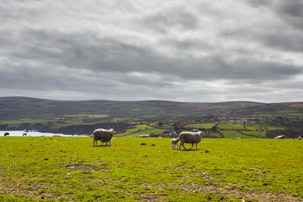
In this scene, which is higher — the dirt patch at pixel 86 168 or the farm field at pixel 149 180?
the farm field at pixel 149 180

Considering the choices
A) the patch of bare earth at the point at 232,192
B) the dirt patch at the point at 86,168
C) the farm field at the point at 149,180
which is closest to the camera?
the patch of bare earth at the point at 232,192

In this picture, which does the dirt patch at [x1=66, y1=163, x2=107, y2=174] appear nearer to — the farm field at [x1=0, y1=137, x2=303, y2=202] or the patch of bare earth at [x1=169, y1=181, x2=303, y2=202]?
the farm field at [x1=0, y1=137, x2=303, y2=202]

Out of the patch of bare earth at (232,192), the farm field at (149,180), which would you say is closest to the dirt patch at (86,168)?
the farm field at (149,180)

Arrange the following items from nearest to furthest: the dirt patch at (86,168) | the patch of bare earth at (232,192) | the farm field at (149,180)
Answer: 1. the patch of bare earth at (232,192)
2. the farm field at (149,180)
3. the dirt patch at (86,168)

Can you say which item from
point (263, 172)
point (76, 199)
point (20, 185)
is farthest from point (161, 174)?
point (20, 185)

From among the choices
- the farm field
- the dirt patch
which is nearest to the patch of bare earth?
the farm field

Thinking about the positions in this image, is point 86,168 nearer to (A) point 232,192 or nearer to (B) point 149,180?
(B) point 149,180

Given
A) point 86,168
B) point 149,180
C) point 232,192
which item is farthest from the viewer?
point 86,168

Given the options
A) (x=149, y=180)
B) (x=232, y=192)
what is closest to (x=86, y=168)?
(x=149, y=180)

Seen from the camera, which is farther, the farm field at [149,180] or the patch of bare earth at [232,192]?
the farm field at [149,180]

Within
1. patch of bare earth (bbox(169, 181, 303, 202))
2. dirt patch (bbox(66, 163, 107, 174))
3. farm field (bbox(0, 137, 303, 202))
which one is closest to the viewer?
patch of bare earth (bbox(169, 181, 303, 202))

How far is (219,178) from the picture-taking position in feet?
51.7

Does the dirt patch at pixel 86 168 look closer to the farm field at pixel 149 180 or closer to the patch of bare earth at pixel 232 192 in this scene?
the farm field at pixel 149 180

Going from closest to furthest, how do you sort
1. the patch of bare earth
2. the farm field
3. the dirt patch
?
1. the patch of bare earth
2. the farm field
3. the dirt patch
